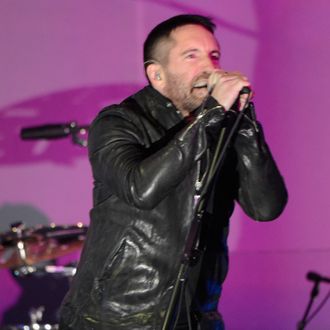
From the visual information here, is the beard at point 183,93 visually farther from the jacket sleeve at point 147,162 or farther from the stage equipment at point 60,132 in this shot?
the stage equipment at point 60,132

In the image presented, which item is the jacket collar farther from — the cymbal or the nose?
the cymbal

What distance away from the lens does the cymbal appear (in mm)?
3201

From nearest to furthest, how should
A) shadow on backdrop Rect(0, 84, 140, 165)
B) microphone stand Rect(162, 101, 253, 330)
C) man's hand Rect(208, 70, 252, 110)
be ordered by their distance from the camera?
microphone stand Rect(162, 101, 253, 330) → man's hand Rect(208, 70, 252, 110) → shadow on backdrop Rect(0, 84, 140, 165)

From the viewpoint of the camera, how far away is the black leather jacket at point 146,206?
203cm

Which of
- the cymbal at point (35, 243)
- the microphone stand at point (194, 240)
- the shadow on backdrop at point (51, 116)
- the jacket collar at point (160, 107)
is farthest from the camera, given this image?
the shadow on backdrop at point (51, 116)

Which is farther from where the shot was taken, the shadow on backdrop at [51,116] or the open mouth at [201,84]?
the shadow on backdrop at [51,116]

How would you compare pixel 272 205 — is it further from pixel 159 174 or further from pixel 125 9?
pixel 125 9

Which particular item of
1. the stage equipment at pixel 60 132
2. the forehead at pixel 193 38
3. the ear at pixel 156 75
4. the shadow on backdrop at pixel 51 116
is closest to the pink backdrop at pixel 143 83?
the shadow on backdrop at pixel 51 116

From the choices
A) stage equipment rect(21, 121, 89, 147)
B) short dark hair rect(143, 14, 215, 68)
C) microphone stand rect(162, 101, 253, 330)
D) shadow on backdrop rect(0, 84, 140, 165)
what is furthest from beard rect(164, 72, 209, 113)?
shadow on backdrop rect(0, 84, 140, 165)

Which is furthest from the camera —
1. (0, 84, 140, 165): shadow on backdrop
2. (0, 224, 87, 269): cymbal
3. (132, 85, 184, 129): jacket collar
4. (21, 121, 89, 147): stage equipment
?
(0, 84, 140, 165): shadow on backdrop

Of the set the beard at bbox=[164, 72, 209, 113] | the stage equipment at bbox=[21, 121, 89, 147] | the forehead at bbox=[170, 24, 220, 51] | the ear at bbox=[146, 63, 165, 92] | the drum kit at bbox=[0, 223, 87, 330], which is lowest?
the drum kit at bbox=[0, 223, 87, 330]

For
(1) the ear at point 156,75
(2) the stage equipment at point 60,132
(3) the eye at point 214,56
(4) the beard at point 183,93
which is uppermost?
(3) the eye at point 214,56

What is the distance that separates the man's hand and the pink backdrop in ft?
8.13

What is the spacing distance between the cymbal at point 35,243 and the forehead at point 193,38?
116 cm
